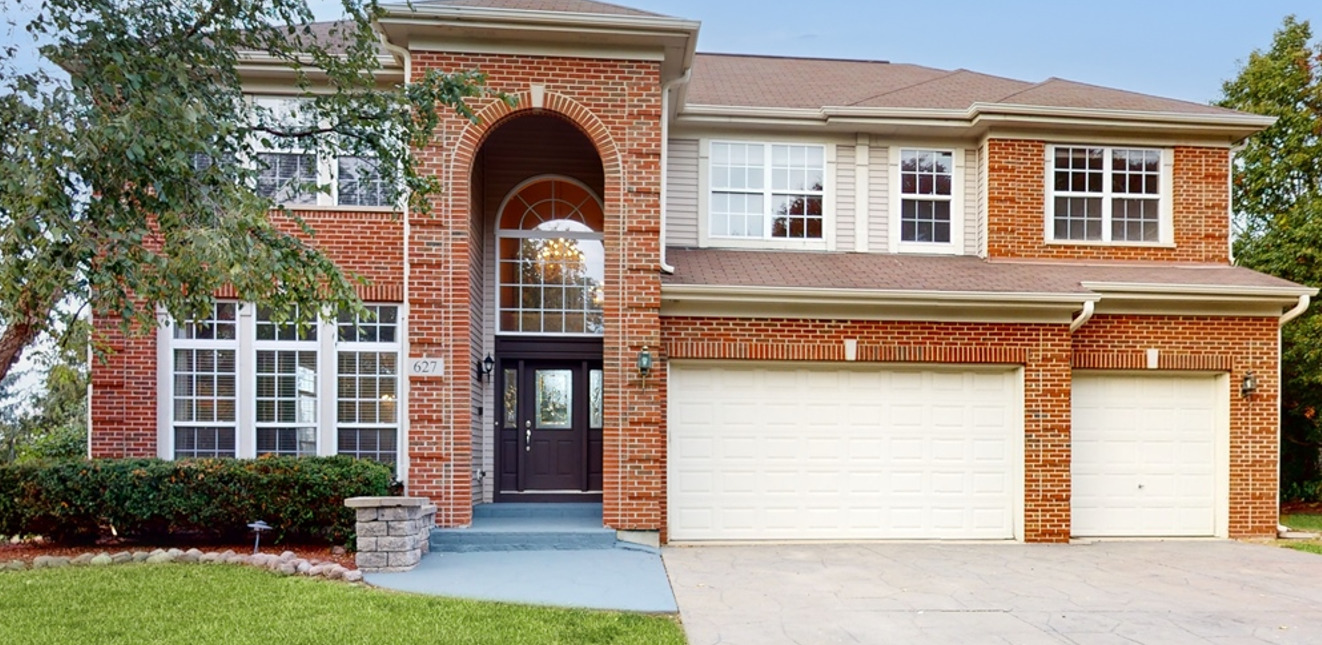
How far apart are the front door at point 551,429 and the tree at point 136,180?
477cm

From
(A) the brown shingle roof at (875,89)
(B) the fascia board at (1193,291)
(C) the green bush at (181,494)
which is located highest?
(A) the brown shingle roof at (875,89)

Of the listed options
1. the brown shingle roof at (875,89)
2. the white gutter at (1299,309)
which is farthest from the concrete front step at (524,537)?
the white gutter at (1299,309)

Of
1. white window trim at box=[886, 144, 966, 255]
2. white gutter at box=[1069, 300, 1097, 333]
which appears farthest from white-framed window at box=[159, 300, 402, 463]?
white gutter at box=[1069, 300, 1097, 333]

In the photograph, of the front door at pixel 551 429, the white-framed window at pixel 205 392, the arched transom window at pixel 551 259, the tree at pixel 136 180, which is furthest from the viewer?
the arched transom window at pixel 551 259

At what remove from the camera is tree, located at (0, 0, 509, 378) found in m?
4.93

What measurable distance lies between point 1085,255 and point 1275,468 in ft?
11.9

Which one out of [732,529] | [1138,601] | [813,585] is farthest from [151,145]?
[1138,601]

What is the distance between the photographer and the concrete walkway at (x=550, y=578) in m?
7.09

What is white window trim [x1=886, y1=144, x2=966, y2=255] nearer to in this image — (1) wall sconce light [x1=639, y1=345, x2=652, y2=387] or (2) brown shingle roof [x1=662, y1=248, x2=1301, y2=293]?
(2) brown shingle roof [x1=662, y1=248, x2=1301, y2=293]

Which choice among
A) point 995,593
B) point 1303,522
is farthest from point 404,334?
point 1303,522

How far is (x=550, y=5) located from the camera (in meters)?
9.96

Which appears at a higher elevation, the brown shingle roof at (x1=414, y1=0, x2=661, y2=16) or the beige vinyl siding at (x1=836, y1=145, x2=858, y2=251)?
the brown shingle roof at (x1=414, y1=0, x2=661, y2=16)

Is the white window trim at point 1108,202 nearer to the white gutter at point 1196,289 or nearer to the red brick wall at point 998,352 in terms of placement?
the white gutter at point 1196,289

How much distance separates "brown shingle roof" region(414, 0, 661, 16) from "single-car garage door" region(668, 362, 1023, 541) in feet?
13.8
